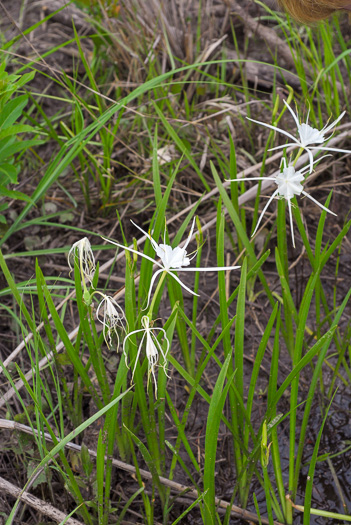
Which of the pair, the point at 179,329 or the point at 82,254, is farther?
the point at 179,329

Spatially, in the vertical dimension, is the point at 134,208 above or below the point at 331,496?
above

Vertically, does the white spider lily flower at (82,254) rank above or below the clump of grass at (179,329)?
above

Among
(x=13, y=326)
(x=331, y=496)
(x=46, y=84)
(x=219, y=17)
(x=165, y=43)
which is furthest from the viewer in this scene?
(x=219, y=17)

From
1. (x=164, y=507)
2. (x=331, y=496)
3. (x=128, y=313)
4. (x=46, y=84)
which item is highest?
(x=46, y=84)

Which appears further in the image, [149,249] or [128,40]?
[128,40]

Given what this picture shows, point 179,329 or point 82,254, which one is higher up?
point 82,254

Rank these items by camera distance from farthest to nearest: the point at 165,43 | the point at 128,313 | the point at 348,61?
1. the point at 165,43
2. the point at 348,61
3. the point at 128,313

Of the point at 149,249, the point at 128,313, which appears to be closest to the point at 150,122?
the point at 149,249

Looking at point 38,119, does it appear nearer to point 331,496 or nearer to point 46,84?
point 46,84

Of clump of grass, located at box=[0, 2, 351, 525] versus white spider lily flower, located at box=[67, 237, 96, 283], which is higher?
white spider lily flower, located at box=[67, 237, 96, 283]
